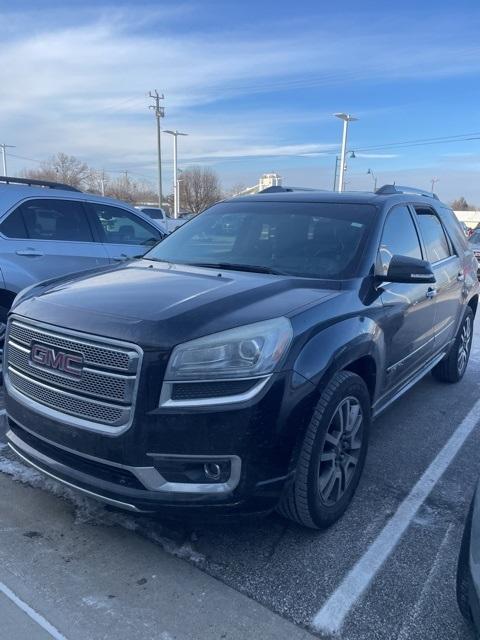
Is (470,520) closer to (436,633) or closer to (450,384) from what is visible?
(436,633)

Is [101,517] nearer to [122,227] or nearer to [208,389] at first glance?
[208,389]

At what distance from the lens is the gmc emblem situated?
96.1 inches

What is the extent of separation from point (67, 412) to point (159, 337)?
632 mm

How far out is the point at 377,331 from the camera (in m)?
3.17

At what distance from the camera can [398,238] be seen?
3828 millimetres

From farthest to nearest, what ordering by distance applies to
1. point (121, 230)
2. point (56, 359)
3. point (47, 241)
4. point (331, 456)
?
point (121, 230) → point (47, 241) → point (331, 456) → point (56, 359)

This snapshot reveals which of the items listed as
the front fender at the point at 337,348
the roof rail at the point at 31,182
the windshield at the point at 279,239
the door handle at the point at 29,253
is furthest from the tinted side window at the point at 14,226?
the front fender at the point at 337,348

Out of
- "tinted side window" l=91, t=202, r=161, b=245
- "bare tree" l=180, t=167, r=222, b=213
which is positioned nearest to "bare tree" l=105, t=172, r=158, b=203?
"bare tree" l=180, t=167, r=222, b=213

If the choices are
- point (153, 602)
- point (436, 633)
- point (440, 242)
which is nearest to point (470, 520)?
point (436, 633)

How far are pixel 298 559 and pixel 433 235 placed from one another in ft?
10.4

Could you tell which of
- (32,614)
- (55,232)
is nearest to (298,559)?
(32,614)

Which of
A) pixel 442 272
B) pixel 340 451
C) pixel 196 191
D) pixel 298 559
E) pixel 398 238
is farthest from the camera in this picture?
pixel 196 191

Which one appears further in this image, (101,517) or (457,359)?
(457,359)

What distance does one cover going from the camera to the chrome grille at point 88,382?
2.30m
